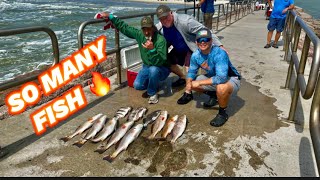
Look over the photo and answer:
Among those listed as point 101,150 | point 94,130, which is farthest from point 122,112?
point 101,150

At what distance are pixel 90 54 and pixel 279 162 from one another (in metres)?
3.06

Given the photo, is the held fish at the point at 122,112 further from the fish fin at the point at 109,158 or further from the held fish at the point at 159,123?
the fish fin at the point at 109,158

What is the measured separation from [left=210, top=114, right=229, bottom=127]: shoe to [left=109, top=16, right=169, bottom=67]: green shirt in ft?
3.75

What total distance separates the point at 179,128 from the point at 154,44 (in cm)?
132

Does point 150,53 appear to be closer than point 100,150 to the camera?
No

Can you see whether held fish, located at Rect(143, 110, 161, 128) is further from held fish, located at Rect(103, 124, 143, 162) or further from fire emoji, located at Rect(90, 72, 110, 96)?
fire emoji, located at Rect(90, 72, 110, 96)

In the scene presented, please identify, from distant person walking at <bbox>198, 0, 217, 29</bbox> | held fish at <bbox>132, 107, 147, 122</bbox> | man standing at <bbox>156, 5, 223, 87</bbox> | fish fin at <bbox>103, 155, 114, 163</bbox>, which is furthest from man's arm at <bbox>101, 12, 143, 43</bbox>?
distant person walking at <bbox>198, 0, 217, 29</bbox>

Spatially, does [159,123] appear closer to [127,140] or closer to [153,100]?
[127,140]

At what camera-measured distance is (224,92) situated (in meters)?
3.23

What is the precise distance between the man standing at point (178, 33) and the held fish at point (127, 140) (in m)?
1.59

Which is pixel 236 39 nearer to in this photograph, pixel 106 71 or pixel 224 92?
pixel 106 71

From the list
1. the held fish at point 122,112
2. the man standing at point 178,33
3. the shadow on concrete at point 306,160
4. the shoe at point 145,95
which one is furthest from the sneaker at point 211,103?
the shadow on concrete at point 306,160

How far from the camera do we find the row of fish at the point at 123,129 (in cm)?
291

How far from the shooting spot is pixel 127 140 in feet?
9.53
